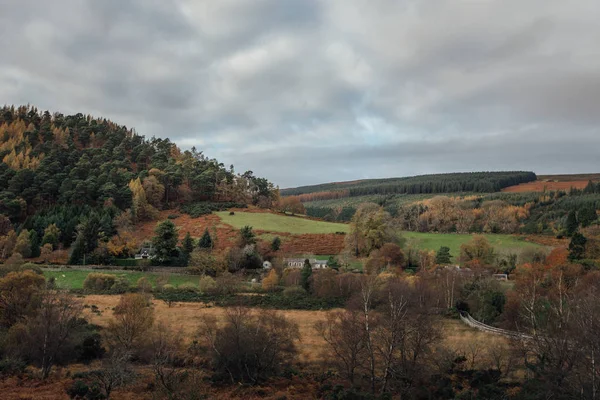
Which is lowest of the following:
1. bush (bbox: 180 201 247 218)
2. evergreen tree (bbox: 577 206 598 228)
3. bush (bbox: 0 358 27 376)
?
bush (bbox: 0 358 27 376)

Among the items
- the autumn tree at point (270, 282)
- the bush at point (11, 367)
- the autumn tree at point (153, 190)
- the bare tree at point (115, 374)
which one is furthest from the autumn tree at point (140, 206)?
the bare tree at point (115, 374)

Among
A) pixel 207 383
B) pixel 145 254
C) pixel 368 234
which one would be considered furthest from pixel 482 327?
pixel 145 254

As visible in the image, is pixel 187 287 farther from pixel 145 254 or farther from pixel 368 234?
pixel 368 234

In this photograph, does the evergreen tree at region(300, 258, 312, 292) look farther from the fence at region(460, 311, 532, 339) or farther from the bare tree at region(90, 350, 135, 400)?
the bare tree at region(90, 350, 135, 400)

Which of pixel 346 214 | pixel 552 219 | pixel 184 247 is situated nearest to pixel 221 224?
pixel 184 247

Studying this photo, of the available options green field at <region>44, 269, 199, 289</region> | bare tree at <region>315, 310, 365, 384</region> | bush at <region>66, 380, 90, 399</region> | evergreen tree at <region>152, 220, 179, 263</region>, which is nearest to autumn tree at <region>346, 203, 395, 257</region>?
green field at <region>44, 269, 199, 289</region>
